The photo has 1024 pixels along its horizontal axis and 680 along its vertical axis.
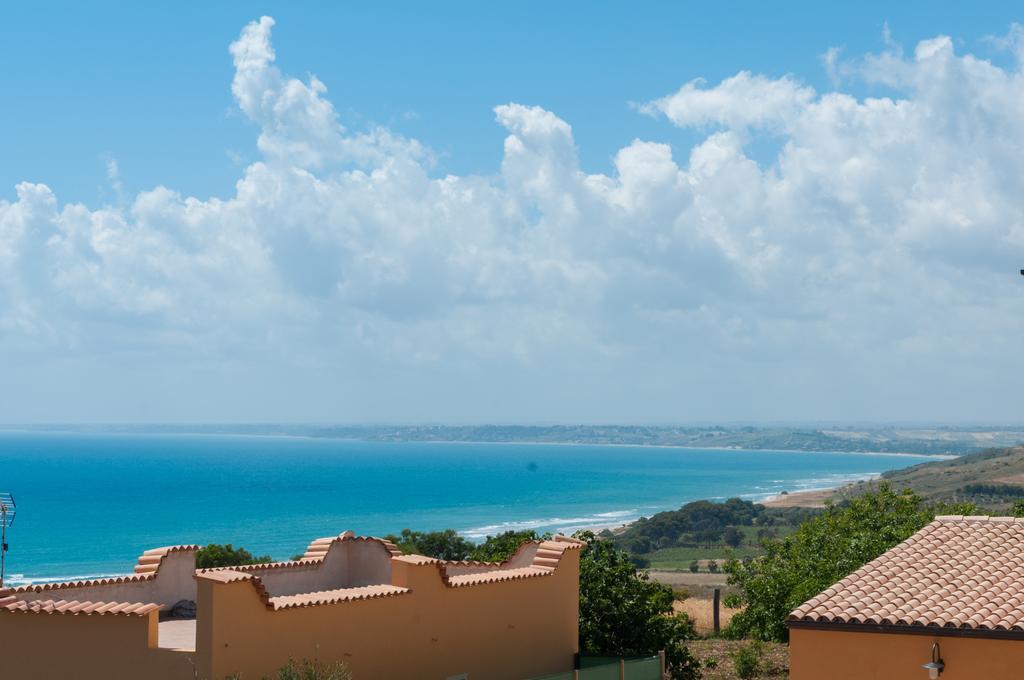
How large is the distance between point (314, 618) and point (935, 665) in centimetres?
799

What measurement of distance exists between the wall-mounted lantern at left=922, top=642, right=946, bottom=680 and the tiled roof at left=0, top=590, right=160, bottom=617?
30.9 feet

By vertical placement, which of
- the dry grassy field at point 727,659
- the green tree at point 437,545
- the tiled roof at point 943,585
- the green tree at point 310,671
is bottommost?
the dry grassy field at point 727,659

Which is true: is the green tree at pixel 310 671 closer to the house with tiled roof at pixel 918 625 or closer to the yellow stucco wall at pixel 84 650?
the yellow stucco wall at pixel 84 650

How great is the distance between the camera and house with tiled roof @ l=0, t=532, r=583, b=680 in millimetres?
15070

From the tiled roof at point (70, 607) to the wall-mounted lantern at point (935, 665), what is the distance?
9.41 m

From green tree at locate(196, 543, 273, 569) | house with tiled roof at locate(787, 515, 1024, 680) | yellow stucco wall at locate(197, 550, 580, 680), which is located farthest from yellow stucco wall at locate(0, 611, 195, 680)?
green tree at locate(196, 543, 273, 569)

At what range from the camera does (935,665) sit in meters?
12.8

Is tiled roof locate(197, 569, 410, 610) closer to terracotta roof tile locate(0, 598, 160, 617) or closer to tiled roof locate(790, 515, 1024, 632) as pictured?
terracotta roof tile locate(0, 598, 160, 617)

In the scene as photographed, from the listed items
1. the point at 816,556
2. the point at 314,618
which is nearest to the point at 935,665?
the point at 314,618

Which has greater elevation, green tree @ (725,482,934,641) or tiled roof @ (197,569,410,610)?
tiled roof @ (197,569,410,610)

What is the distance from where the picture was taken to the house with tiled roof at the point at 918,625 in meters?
12.9

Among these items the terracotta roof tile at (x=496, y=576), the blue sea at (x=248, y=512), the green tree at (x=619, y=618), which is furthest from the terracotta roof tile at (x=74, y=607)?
the blue sea at (x=248, y=512)

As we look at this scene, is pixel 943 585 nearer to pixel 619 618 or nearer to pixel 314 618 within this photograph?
pixel 314 618

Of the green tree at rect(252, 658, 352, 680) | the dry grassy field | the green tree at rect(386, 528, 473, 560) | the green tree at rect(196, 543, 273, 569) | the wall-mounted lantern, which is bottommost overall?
the dry grassy field
